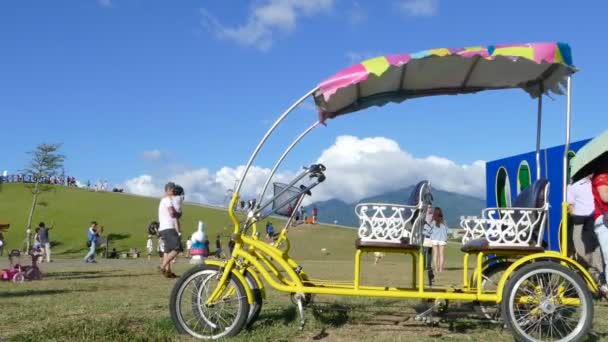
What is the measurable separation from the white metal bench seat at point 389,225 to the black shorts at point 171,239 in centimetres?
611

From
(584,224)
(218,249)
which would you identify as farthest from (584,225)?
(218,249)

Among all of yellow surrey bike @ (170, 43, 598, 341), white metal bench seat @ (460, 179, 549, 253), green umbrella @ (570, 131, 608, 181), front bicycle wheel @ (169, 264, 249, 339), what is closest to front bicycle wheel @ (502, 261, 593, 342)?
yellow surrey bike @ (170, 43, 598, 341)

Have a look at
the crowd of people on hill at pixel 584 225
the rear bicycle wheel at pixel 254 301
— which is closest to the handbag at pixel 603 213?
the crowd of people on hill at pixel 584 225

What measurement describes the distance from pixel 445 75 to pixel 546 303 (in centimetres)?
251

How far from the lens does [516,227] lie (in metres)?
5.60

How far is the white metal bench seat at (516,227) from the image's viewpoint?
18.4 feet

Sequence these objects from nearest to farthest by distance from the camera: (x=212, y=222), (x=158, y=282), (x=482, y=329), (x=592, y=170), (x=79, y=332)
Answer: (x=79, y=332) < (x=482, y=329) < (x=592, y=170) < (x=158, y=282) < (x=212, y=222)

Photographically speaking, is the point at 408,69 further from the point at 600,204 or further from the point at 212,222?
the point at 212,222

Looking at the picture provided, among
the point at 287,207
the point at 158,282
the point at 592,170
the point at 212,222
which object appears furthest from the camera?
the point at 212,222

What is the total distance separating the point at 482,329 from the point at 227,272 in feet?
8.56

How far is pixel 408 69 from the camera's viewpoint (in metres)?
6.17

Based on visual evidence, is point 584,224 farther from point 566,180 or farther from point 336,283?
point 336,283

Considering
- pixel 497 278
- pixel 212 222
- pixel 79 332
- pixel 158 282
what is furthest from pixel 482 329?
pixel 212 222

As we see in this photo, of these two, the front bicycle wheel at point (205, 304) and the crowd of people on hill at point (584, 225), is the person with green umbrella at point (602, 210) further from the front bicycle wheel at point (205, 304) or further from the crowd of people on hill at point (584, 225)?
the front bicycle wheel at point (205, 304)
